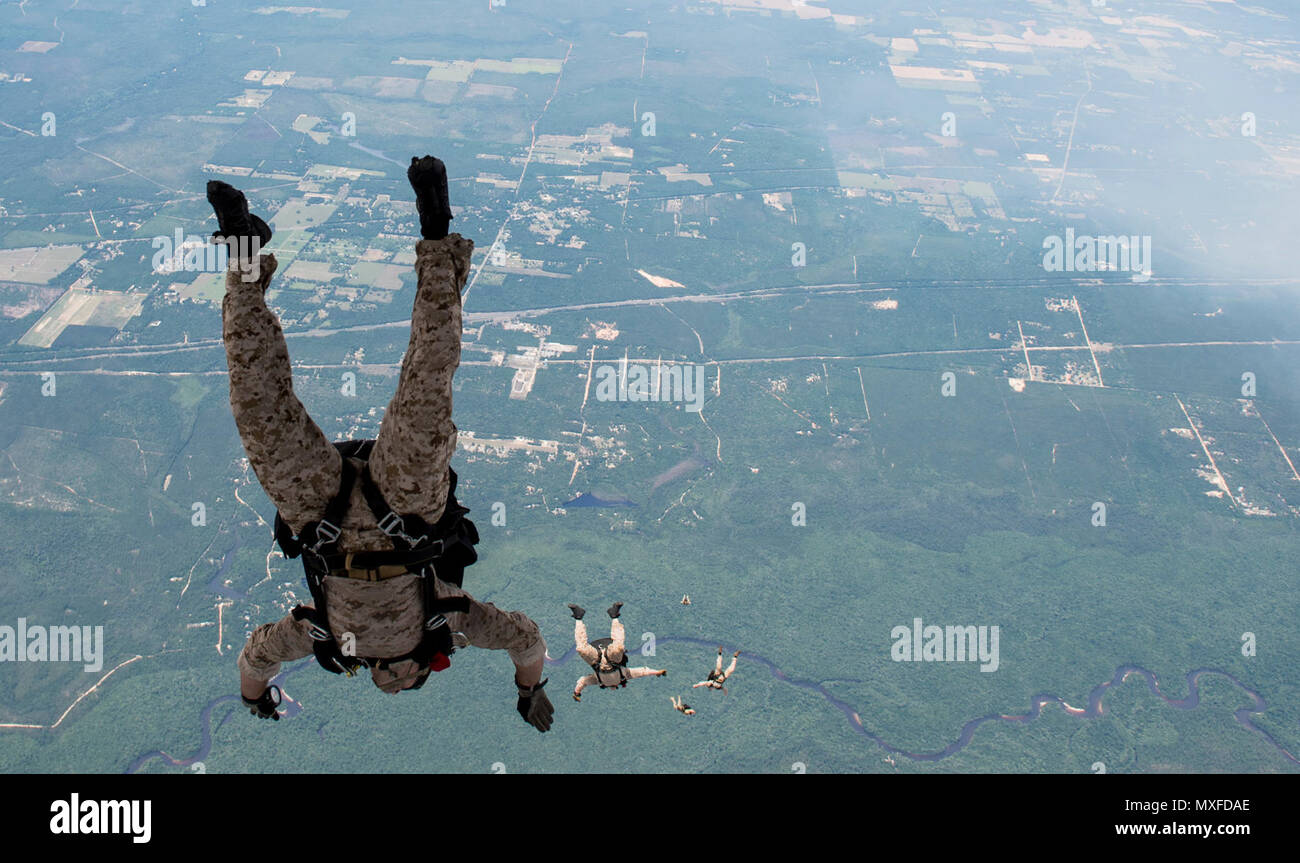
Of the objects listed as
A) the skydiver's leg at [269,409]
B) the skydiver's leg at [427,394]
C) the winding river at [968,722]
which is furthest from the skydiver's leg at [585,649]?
the winding river at [968,722]

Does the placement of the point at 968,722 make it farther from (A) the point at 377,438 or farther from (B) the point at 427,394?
(B) the point at 427,394

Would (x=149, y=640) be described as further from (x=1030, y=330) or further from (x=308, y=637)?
(x=1030, y=330)

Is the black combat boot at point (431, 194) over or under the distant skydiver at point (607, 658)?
over

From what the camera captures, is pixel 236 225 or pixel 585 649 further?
pixel 585 649

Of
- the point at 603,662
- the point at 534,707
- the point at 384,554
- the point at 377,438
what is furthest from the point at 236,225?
the point at 603,662

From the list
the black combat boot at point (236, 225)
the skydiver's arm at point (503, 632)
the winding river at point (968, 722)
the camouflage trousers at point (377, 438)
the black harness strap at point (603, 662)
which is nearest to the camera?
the black combat boot at point (236, 225)

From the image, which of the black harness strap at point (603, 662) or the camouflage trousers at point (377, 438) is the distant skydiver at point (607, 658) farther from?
the camouflage trousers at point (377, 438)
